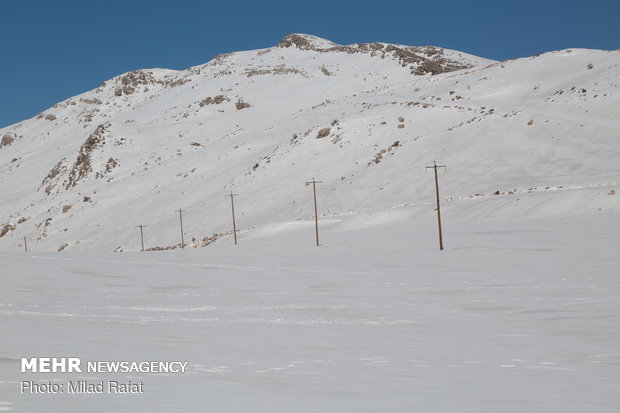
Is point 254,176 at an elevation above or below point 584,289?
above

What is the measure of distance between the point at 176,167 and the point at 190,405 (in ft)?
321

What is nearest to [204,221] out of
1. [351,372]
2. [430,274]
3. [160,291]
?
[430,274]

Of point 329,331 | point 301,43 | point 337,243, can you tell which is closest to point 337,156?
point 337,243

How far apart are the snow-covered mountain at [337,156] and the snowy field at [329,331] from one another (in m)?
29.5

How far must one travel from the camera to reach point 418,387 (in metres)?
9.25

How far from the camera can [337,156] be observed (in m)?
88.6

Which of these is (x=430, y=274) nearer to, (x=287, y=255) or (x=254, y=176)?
(x=287, y=255)

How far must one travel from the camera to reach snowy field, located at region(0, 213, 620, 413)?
834cm

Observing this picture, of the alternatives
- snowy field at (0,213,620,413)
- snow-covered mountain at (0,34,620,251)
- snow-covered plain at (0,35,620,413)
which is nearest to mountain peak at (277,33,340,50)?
snow-covered plain at (0,35,620,413)

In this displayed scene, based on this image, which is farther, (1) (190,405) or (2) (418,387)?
(2) (418,387)

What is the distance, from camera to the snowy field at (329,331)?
834 cm

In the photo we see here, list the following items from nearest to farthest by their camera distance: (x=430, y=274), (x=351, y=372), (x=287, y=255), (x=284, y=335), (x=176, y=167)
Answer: (x=351, y=372) → (x=284, y=335) → (x=430, y=274) → (x=287, y=255) → (x=176, y=167)

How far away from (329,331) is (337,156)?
7428 centimetres

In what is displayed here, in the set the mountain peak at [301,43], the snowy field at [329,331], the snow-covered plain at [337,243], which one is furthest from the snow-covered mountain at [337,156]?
the mountain peak at [301,43]
